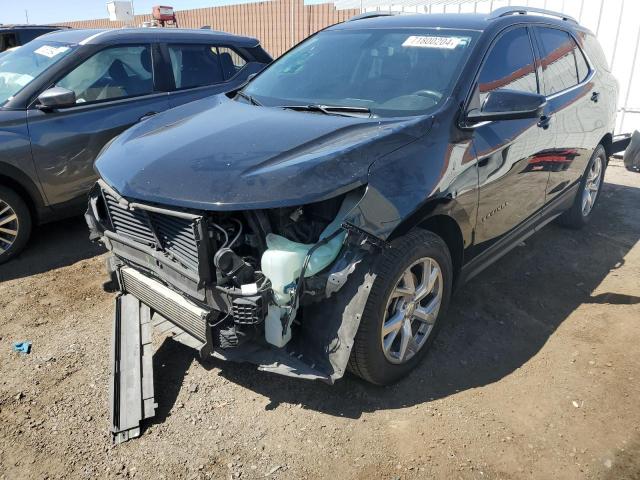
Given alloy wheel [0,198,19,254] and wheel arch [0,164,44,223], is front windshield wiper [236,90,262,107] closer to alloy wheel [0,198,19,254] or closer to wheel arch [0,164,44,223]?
wheel arch [0,164,44,223]

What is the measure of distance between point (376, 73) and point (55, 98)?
2.67 m

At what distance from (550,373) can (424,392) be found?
2.64 ft

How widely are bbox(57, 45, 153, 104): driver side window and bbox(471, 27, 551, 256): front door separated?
3.30 m

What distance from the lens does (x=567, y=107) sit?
13.0 ft

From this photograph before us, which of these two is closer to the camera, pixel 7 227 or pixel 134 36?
pixel 7 227

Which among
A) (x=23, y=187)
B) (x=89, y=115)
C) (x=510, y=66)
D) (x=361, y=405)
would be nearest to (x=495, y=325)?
(x=361, y=405)

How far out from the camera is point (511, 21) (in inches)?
136

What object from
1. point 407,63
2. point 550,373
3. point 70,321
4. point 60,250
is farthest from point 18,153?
point 550,373

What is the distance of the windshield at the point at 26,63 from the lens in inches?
174

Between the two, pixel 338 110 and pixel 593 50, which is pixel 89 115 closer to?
pixel 338 110

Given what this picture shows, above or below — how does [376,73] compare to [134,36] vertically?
below

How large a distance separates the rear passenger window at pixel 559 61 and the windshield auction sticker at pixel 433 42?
96 cm

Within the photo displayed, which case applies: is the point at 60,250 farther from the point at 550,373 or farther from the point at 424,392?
the point at 550,373

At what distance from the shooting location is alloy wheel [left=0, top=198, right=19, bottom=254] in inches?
165
